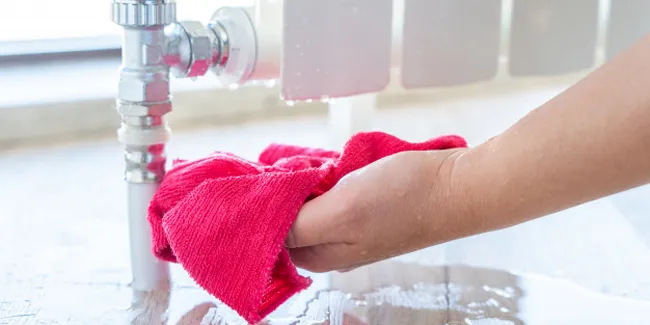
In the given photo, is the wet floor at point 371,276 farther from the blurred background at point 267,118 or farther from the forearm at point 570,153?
the forearm at point 570,153

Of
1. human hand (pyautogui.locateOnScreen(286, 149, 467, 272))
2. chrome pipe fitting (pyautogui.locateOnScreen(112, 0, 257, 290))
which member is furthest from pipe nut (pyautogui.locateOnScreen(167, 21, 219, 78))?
human hand (pyautogui.locateOnScreen(286, 149, 467, 272))

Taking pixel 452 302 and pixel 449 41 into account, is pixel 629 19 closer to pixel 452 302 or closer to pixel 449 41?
pixel 449 41

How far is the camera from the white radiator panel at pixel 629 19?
0.94 m

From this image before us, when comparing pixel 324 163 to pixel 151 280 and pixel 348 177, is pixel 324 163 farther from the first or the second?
pixel 151 280

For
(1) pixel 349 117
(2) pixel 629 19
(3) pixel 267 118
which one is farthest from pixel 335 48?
A: (3) pixel 267 118

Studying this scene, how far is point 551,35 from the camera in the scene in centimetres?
92

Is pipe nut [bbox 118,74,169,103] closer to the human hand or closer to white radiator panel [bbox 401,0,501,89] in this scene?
the human hand

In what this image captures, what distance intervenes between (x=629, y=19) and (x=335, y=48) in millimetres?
393

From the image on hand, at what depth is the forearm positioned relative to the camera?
1.60 ft

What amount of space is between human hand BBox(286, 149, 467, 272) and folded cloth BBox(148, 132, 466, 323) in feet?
0.06

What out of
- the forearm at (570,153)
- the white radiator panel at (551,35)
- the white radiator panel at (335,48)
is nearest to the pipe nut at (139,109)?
the white radiator panel at (335,48)

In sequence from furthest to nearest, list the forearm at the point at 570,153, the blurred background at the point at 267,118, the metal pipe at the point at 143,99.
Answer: the blurred background at the point at 267,118
the metal pipe at the point at 143,99
the forearm at the point at 570,153

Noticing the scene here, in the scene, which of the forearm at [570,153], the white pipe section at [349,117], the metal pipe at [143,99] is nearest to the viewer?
the forearm at [570,153]

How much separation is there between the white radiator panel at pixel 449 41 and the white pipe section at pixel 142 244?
30 cm
